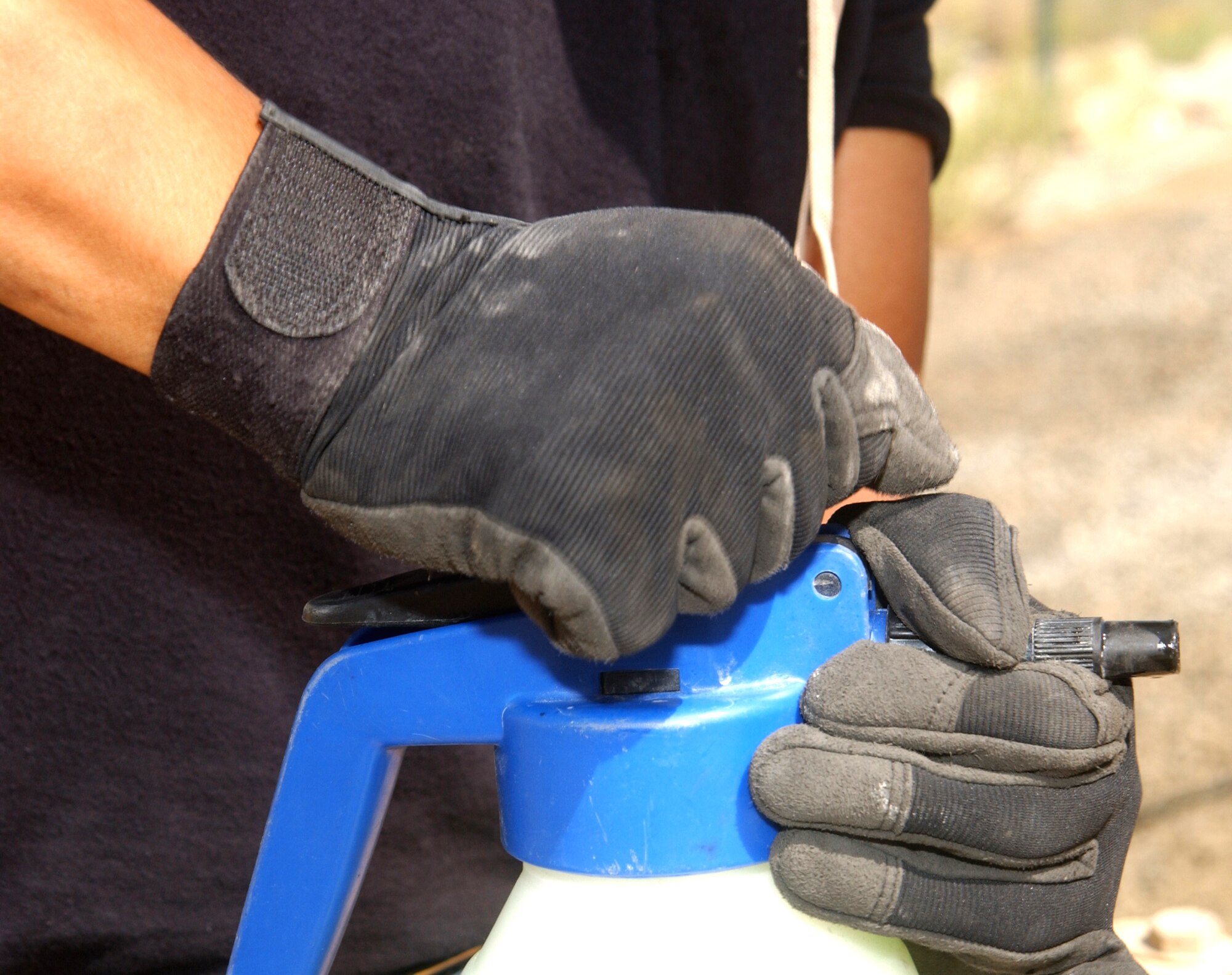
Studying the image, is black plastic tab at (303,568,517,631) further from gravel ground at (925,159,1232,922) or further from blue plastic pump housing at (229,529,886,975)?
gravel ground at (925,159,1232,922)

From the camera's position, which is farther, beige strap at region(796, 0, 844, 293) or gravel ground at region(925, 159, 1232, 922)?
gravel ground at region(925, 159, 1232, 922)

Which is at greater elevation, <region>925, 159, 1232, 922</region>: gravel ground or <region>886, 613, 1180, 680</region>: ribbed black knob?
<region>886, 613, 1180, 680</region>: ribbed black knob

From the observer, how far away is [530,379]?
20.1 inches

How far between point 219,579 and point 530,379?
18.1 inches

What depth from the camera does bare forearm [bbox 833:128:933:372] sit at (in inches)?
45.6

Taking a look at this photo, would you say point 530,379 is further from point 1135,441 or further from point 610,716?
point 1135,441

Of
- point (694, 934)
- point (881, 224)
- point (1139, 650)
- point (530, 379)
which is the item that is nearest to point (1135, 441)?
point (881, 224)

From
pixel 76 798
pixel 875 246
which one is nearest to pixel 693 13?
pixel 875 246

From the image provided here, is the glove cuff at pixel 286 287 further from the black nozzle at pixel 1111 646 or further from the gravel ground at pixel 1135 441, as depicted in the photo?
the gravel ground at pixel 1135 441

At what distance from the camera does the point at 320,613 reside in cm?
67

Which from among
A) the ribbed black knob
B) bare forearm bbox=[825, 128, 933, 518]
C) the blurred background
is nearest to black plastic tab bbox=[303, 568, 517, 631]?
the ribbed black knob

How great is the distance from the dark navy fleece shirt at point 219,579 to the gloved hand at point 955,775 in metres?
0.43

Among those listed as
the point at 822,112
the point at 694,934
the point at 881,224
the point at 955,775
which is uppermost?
the point at 822,112

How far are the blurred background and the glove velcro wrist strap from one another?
79.1 inches
